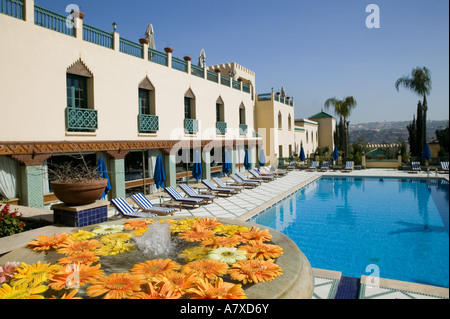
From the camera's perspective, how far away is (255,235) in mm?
4000

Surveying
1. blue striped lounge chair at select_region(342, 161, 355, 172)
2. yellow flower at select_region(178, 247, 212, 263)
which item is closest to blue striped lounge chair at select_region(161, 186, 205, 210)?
yellow flower at select_region(178, 247, 212, 263)

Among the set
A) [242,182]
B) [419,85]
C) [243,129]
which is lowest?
[242,182]

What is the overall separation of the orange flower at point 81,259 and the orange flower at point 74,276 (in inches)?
7.3

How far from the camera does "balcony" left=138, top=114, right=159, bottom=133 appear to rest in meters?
15.0

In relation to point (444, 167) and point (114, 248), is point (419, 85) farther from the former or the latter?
point (114, 248)

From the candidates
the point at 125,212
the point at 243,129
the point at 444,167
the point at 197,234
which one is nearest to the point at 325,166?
the point at 243,129

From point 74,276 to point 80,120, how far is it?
10.5 meters

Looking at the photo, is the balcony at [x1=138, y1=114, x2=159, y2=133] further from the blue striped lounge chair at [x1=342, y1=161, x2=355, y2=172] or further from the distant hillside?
the blue striped lounge chair at [x1=342, y1=161, x2=355, y2=172]

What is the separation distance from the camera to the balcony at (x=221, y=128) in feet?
70.6

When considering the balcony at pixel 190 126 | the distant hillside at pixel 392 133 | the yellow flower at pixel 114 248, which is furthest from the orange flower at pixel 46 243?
the balcony at pixel 190 126

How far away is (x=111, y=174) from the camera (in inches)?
537

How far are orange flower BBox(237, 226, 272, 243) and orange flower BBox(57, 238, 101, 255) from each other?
1.86 meters

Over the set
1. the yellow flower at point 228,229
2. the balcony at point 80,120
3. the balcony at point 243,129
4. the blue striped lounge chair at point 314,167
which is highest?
the balcony at point 243,129

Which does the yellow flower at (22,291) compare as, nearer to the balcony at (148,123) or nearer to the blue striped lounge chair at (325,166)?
the balcony at (148,123)
